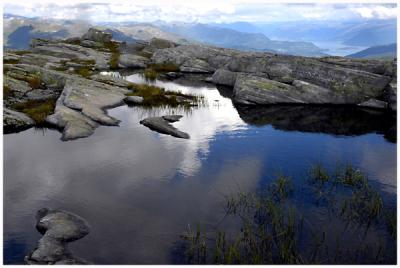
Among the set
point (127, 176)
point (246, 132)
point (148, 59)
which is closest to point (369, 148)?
point (246, 132)

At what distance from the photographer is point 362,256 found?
56.8ft

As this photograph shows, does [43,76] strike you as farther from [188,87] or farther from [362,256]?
[362,256]

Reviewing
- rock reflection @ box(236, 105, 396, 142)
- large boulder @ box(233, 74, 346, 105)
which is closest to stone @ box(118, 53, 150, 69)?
large boulder @ box(233, 74, 346, 105)

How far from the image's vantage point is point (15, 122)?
37000mm

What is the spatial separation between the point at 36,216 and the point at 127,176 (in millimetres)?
7099

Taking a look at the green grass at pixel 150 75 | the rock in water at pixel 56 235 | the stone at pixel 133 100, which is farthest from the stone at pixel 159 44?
Answer: the rock in water at pixel 56 235

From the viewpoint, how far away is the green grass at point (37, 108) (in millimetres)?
39031

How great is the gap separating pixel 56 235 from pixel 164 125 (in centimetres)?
2060

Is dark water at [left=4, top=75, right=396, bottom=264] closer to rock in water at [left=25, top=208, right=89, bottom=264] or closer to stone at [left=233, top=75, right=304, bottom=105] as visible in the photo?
rock in water at [left=25, top=208, right=89, bottom=264]

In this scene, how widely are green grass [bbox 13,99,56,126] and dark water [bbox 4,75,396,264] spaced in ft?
10.2

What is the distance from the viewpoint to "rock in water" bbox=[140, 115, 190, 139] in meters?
35.8

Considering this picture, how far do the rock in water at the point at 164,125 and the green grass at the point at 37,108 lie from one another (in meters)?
10.6

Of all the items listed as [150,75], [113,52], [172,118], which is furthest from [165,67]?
[172,118]

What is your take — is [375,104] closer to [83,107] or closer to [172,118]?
[172,118]
